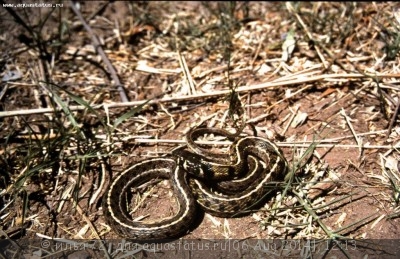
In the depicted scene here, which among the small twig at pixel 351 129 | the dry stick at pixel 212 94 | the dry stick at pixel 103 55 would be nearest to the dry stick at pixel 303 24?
the dry stick at pixel 212 94

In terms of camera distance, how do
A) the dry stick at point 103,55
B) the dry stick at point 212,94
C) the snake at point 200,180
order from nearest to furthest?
the snake at point 200,180 → the dry stick at point 212,94 → the dry stick at point 103,55

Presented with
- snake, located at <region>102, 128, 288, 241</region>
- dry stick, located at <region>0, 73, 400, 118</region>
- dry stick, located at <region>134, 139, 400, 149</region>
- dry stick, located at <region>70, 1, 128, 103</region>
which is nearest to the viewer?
snake, located at <region>102, 128, 288, 241</region>

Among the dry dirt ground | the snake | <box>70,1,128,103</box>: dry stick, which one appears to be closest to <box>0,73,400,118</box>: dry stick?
the dry dirt ground

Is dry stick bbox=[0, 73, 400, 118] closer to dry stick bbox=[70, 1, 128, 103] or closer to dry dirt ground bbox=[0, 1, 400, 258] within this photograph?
dry dirt ground bbox=[0, 1, 400, 258]

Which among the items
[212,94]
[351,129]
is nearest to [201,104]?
[212,94]

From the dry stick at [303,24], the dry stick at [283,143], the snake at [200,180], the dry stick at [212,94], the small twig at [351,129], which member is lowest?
the snake at [200,180]

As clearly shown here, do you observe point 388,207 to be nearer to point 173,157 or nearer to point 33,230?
point 173,157

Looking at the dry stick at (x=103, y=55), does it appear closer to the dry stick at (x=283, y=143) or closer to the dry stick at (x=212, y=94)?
the dry stick at (x=212, y=94)

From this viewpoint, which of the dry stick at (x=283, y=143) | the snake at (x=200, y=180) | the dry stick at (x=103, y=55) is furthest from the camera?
the dry stick at (x=103, y=55)

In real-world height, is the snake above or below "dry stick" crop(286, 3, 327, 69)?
below
